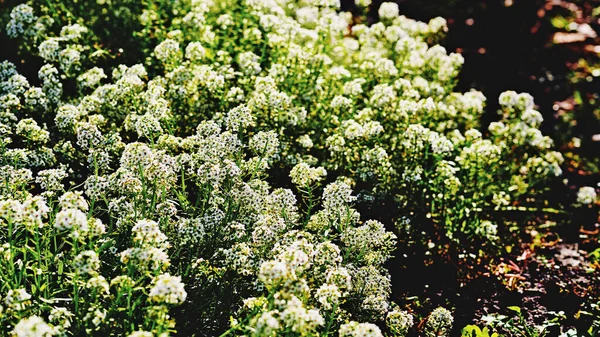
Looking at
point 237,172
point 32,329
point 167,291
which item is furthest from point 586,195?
point 32,329

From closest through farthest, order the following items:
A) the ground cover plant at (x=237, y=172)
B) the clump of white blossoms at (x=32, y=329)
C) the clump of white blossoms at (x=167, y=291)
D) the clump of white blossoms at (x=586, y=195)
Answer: the clump of white blossoms at (x=32, y=329)
the clump of white blossoms at (x=167, y=291)
the ground cover plant at (x=237, y=172)
the clump of white blossoms at (x=586, y=195)

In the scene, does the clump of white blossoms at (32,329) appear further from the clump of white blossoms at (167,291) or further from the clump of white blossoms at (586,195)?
the clump of white blossoms at (586,195)

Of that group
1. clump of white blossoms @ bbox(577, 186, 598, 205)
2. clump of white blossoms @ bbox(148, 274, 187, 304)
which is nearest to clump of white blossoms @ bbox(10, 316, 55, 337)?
clump of white blossoms @ bbox(148, 274, 187, 304)

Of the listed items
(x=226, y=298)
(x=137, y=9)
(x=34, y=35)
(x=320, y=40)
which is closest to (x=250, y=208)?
(x=226, y=298)

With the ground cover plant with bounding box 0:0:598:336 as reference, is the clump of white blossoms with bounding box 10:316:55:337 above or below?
below

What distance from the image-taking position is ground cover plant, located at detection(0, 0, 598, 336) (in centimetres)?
365

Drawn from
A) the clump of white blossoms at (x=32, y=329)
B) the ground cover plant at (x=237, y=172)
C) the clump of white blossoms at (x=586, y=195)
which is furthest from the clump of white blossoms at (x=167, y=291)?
the clump of white blossoms at (x=586, y=195)

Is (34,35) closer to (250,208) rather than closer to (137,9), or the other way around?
(137,9)

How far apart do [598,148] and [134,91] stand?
470 cm

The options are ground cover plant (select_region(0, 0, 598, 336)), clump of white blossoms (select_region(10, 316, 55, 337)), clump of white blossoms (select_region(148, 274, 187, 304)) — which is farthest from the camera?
ground cover plant (select_region(0, 0, 598, 336))

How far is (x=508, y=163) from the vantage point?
247 inches

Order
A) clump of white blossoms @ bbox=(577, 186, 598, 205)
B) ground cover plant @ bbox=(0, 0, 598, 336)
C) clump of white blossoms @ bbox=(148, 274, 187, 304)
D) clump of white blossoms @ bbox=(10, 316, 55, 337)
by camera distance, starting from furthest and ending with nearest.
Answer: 1. clump of white blossoms @ bbox=(577, 186, 598, 205)
2. ground cover plant @ bbox=(0, 0, 598, 336)
3. clump of white blossoms @ bbox=(148, 274, 187, 304)
4. clump of white blossoms @ bbox=(10, 316, 55, 337)

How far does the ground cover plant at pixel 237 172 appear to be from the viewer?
12.0 feet

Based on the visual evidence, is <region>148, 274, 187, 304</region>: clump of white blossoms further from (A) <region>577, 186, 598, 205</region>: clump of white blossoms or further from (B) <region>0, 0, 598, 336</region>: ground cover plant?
(A) <region>577, 186, 598, 205</region>: clump of white blossoms
